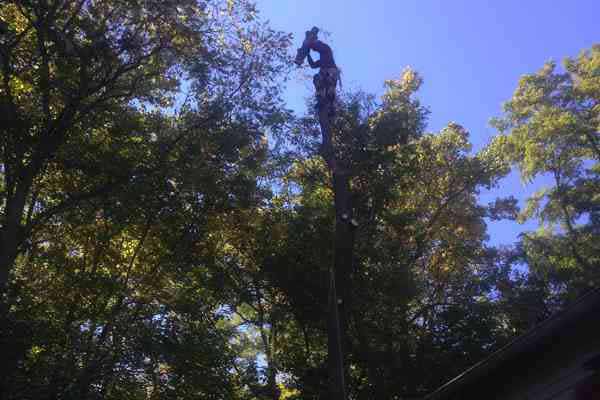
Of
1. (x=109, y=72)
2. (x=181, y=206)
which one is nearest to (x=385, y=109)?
(x=181, y=206)

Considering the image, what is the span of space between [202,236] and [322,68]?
229 inches

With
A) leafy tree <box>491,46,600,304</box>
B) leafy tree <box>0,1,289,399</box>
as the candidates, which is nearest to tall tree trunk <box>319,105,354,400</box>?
leafy tree <box>0,1,289,399</box>

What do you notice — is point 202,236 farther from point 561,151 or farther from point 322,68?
point 561,151

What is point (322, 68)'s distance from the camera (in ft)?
37.4

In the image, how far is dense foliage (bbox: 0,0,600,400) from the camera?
1146 cm

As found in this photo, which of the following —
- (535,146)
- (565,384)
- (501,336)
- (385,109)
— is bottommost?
(565,384)

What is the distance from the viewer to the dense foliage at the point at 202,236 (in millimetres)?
11461

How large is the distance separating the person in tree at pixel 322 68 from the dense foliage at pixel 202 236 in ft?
8.59

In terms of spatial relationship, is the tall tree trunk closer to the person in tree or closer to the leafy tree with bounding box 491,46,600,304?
the person in tree

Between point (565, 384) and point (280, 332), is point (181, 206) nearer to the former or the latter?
point (280, 332)

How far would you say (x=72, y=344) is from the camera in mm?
11211

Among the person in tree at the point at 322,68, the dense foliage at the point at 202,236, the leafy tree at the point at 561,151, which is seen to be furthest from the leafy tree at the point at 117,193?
the leafy tree at the point at 561,151

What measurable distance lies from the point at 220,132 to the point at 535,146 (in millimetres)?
13288

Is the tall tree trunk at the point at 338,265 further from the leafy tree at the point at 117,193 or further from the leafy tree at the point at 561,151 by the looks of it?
the leafy tree at the point at 561,151
